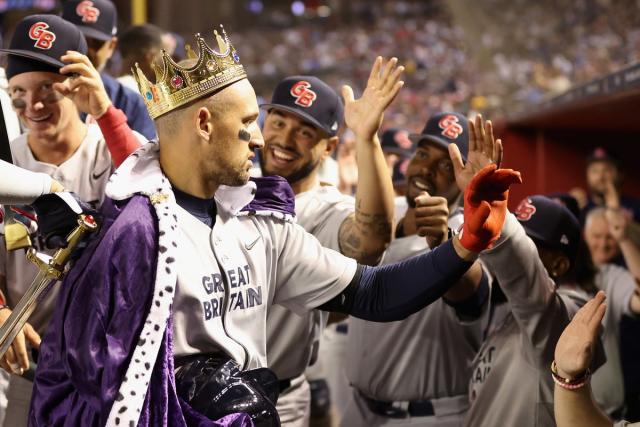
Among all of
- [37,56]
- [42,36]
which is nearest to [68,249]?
[37,56]

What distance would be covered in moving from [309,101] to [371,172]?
0.76 metres

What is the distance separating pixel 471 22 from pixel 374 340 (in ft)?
52.7

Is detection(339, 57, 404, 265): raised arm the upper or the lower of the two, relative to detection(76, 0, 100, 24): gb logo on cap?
lower

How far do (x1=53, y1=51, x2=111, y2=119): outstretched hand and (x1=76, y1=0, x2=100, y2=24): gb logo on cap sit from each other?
4.78ft

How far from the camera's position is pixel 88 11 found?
14.6 ft

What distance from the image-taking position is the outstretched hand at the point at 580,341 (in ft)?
7.93

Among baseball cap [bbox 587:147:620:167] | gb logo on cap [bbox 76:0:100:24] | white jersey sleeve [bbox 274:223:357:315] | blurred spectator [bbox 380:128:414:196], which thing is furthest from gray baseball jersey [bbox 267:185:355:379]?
baseball cap [bbox 587:147:620:167]

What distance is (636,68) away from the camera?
4.57 metres

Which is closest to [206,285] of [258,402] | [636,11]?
[258,402]

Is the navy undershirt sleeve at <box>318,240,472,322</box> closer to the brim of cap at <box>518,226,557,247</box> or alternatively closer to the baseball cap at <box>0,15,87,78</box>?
the brim of cap at <box>518,226,557,247</box>

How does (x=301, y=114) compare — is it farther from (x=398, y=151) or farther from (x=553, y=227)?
(x=398, y=151)

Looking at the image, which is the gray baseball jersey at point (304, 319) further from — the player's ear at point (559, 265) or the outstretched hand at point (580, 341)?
the outstretched hand at point (580, 341)

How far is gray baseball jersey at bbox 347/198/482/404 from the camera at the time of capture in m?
3.89

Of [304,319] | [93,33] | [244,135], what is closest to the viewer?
[244,135]
